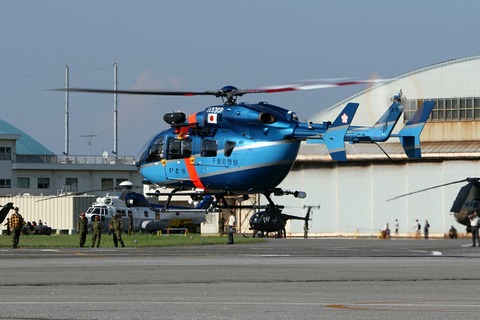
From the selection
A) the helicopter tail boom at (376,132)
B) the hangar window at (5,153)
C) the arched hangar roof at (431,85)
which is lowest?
the helicopter tail boom at (376,132)

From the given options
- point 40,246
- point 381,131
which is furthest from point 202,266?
point 40,246

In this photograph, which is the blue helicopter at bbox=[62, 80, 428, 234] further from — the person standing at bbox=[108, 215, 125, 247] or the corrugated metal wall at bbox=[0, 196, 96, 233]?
the corrugated metal wall at bbox=[0, 196, 96, 233]

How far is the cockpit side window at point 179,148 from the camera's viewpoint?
40.2 m

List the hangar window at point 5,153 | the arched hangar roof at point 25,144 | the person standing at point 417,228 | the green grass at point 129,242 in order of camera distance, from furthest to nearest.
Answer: the arched hangar roof at point 25,144 < the hangar window at point 5,153 < the person standing at point 417,228 < the green grass at point 129,242

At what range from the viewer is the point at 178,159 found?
4053 centimetres

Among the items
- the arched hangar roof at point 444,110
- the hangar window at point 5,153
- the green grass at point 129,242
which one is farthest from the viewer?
the hangar window at point 5,153

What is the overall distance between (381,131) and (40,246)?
17.8 metres

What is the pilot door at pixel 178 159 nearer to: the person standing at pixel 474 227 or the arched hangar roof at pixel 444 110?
the person standing at pixel 474 227

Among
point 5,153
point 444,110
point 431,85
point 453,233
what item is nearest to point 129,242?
point 453,233

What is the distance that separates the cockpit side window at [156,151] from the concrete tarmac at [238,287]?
6.10 metres

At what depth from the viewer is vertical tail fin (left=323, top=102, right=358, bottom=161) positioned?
35875 mm

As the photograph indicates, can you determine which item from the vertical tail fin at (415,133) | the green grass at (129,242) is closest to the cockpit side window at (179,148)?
the vertical tail fin at (415,133)

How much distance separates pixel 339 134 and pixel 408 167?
37452 millimetres

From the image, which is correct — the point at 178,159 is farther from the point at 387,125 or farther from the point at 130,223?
the point at 130,223
